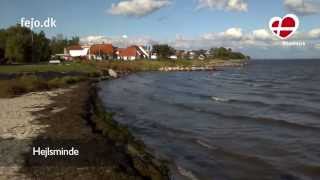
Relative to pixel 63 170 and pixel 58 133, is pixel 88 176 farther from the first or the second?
pixel 58 133

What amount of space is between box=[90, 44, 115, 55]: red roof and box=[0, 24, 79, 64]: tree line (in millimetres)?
26339

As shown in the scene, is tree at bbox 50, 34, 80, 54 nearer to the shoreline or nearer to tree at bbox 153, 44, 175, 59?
tree at bbox 153, 44, 175, 59

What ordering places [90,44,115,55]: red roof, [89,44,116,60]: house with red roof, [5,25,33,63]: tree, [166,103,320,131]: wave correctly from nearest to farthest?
[166,103,320,131]: wave → [5,25,33,63]: tree → [89,44,116,60]: house with red roof → [90,44,115,55]: red roof

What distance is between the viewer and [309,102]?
4231cm

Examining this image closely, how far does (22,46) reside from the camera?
4680 inches

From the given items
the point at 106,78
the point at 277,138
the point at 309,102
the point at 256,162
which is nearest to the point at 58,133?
the point at 256,162

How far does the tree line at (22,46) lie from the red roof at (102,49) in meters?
26.3

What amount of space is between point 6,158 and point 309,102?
34427 mm

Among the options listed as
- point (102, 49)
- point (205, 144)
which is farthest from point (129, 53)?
point (205, 144)

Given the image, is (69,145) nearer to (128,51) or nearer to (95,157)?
(95,157)

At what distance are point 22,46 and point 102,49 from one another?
48.4 metres

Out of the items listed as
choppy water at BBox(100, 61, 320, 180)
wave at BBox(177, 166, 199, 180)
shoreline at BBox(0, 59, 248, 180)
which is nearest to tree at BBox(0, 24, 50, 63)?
choppy water at BBox(100, 61, 320, 180)

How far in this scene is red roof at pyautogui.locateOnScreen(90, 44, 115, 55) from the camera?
16388cm

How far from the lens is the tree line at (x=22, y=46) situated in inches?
4631
